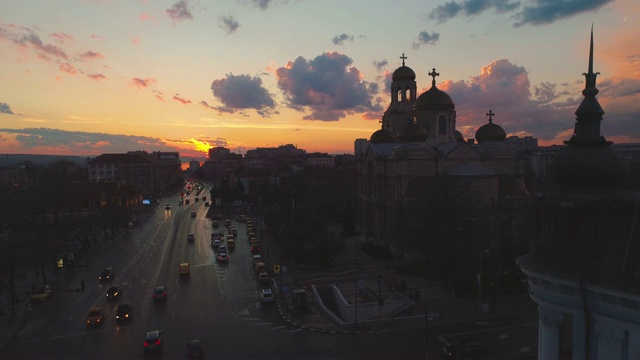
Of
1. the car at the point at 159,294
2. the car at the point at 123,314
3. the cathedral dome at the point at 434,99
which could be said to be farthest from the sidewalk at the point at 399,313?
the cathedral dome at the point at 434,99

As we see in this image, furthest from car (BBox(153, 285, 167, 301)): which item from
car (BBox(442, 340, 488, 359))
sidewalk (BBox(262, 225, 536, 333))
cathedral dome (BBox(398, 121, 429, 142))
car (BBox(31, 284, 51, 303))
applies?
cathedral dome (BBox(398, 121, 429, 142))

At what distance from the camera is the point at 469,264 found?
33.4m

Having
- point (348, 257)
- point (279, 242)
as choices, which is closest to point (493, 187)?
point (348, 257)

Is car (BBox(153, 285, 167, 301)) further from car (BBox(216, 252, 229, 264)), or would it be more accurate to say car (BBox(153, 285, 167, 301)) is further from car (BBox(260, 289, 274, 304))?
car (BBox(216, 252, 229, 264))

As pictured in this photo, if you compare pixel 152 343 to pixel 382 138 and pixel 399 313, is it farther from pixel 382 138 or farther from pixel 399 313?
pixel 382 138

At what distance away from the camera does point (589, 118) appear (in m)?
9.18

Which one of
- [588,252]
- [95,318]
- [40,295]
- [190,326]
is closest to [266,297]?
[190,326]

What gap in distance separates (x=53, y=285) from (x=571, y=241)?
35030 mm

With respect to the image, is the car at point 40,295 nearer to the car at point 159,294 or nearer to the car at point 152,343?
the car at point 159,294

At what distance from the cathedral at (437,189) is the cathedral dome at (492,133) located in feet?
0.34

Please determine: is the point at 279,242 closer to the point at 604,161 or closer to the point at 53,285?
the point at 53,285

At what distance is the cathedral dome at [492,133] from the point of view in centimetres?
4831

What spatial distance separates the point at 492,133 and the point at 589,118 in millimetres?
41578

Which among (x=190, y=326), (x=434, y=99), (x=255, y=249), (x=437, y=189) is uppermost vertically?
(x=434, y=99)
